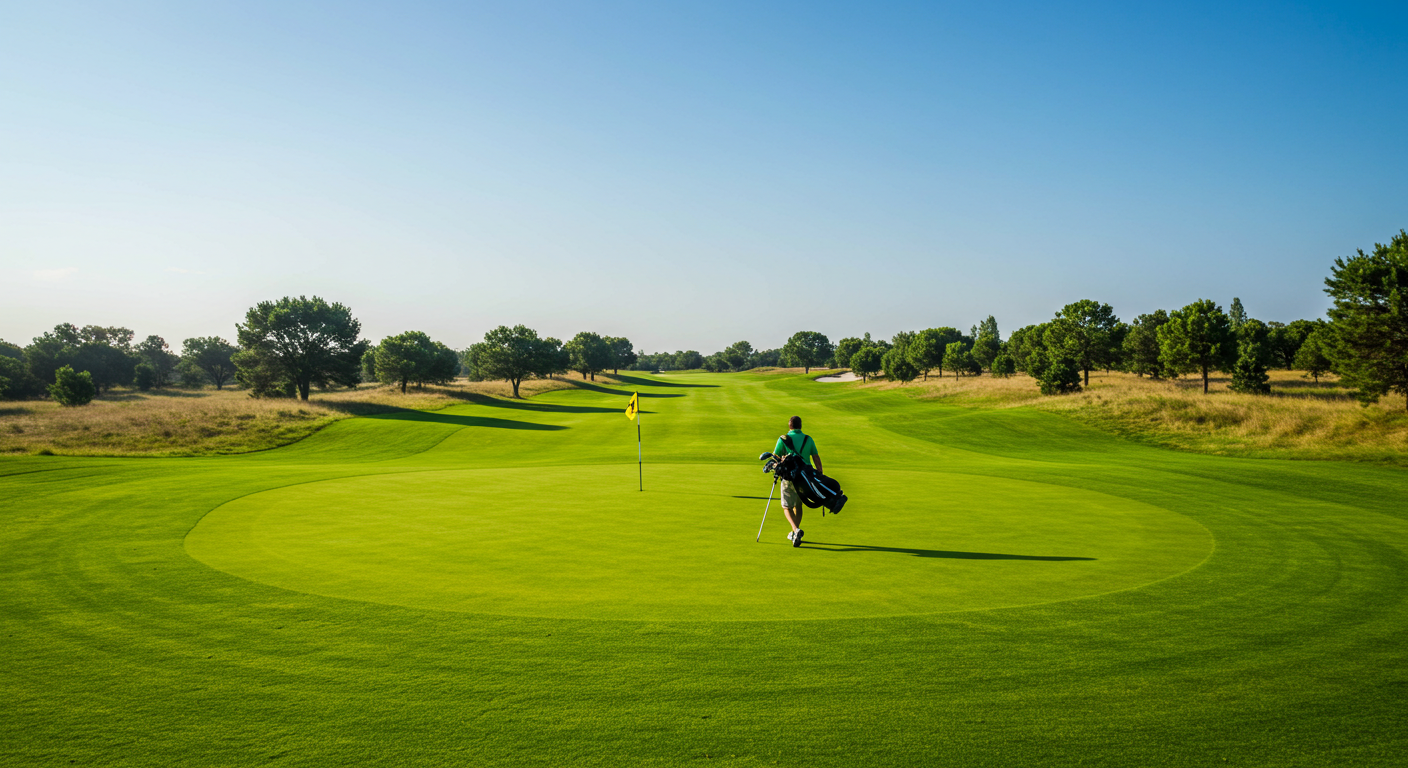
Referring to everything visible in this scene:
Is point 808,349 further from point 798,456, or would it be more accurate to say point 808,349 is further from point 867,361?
point 798,456

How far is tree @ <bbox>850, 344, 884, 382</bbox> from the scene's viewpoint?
4564 inches

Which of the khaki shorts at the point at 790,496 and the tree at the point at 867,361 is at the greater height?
the tree at the point at 867,361

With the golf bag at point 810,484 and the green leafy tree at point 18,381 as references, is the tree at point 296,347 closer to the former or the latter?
the green leafy tree at point 18,381

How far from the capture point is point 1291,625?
7703mm

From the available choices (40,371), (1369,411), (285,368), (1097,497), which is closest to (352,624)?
(1097,497)

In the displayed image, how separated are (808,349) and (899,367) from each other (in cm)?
6873

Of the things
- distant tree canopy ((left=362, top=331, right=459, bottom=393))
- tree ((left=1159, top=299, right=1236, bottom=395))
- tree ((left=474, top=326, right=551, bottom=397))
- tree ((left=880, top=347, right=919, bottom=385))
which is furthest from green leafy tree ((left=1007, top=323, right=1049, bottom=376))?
distant tree canopy ((left=362, top=331, right=459, bottom=393))

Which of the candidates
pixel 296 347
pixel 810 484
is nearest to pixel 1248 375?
pixel 810 484

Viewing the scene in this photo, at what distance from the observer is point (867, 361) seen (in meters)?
116

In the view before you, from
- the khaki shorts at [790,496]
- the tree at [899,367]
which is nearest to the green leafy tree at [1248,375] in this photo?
the tree at [899,367]

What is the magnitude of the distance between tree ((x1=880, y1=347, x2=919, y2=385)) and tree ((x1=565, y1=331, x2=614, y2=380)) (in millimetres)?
62942

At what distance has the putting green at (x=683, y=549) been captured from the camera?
8.68 meters

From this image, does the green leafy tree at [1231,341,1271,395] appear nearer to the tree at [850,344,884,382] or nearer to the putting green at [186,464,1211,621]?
the putting green at [186,464,1211,621]

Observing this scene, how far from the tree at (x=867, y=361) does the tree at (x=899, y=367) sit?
922 cm
